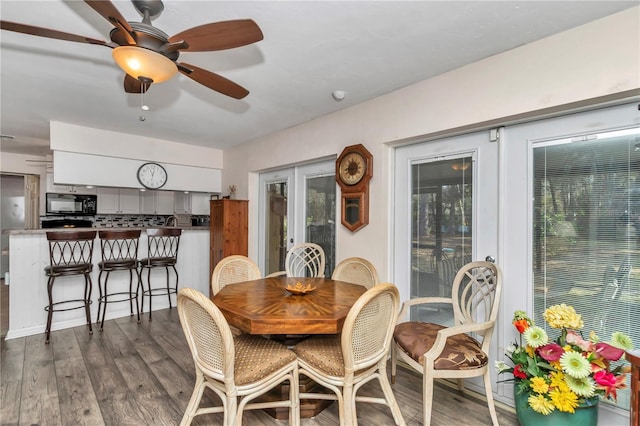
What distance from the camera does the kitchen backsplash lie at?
5.87m

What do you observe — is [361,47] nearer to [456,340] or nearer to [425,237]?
[425,237]

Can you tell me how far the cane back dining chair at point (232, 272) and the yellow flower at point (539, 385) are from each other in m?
2.12

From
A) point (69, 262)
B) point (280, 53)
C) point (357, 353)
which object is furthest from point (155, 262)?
point (357, 353)

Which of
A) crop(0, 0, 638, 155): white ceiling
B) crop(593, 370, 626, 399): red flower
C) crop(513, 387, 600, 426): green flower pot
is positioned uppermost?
crop(0, 0, 638, 155): white ceiling

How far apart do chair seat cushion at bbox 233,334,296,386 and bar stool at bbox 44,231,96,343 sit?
8.15 feet

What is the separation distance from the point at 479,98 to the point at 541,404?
1.96m

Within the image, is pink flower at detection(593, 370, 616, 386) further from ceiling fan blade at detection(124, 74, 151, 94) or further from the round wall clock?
ceiling fan blade at detection(124, 74, 151, 94)

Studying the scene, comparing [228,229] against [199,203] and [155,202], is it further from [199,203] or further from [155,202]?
[155,202]

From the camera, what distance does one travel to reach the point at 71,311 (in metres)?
3.63

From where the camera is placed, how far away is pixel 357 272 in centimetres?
271

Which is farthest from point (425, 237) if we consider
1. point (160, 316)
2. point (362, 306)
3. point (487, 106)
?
point (160, 316)

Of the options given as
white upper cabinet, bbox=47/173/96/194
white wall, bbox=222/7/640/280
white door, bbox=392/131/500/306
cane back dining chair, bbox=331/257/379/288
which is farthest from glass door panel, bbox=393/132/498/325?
white upper cabinet, bbox=47/173/96/194

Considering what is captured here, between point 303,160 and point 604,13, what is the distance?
9.07 ft

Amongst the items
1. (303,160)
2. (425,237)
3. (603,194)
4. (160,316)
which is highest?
(303,160)
